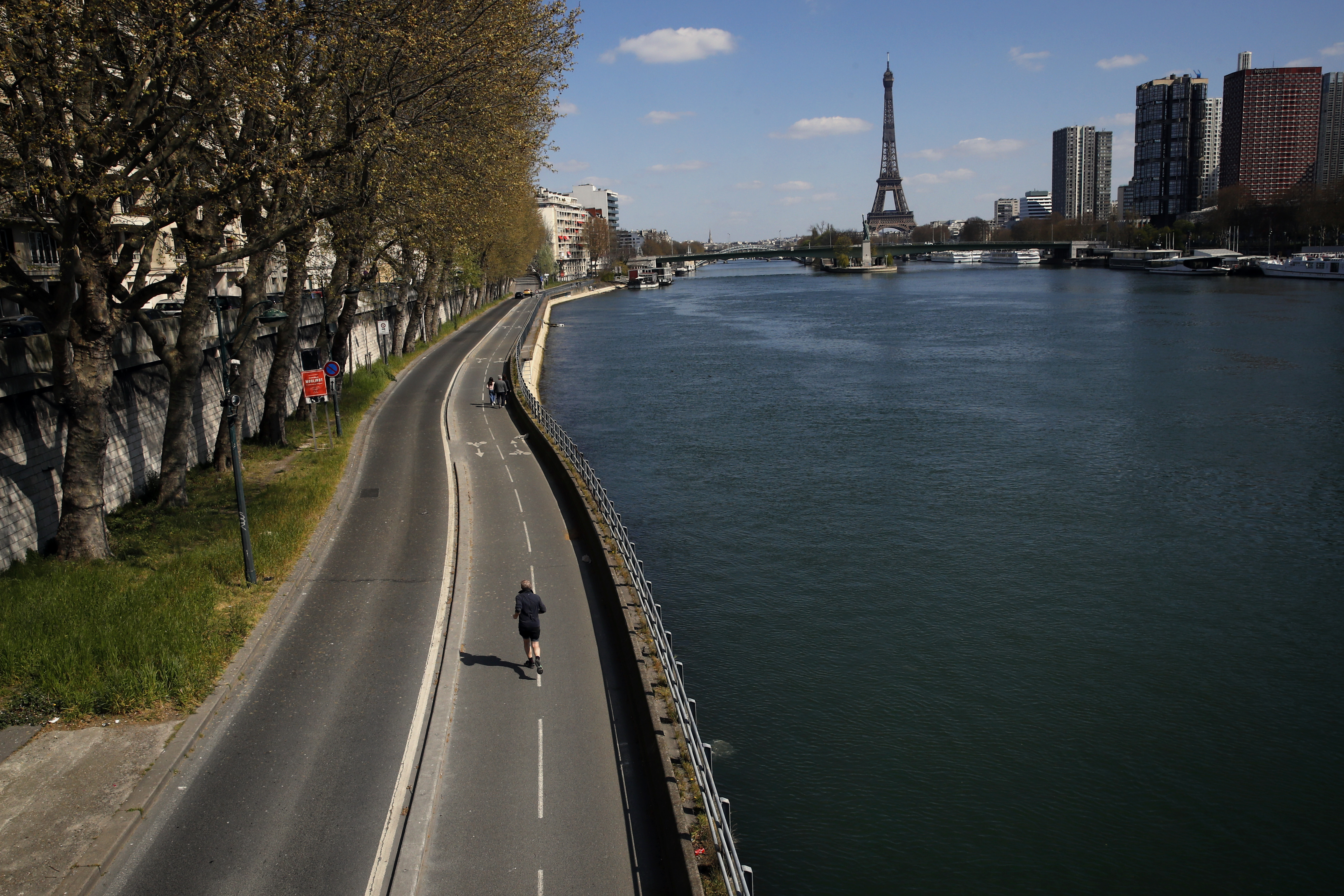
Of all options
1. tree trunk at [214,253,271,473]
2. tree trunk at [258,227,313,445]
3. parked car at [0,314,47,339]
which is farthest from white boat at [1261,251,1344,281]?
parked car at [0,314,47,339]

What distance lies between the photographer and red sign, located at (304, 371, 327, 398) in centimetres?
2931

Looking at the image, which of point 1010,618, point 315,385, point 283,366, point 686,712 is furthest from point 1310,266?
point 686,712

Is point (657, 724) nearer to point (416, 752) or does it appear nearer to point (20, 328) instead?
point (416, 752)

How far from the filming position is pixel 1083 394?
1876 inches

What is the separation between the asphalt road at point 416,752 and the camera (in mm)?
10344

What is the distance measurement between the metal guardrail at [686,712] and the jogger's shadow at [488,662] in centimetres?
214

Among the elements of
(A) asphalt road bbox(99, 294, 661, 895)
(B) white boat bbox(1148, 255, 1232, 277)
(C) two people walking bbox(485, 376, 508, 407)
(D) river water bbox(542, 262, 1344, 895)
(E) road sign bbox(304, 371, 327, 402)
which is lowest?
(D) river water bbox(542, 262, 1344, 895)

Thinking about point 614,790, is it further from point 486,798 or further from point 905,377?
point 905,377

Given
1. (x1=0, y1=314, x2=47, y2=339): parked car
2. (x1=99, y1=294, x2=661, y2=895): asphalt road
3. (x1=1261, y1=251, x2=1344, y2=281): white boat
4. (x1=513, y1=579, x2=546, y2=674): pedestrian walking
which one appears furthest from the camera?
(x1=1261, y1=251, x2=1344, y2=281): white boat

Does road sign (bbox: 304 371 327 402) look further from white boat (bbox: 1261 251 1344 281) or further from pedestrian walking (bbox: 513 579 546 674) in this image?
white boat (bbox: 1261 251 1344 281)

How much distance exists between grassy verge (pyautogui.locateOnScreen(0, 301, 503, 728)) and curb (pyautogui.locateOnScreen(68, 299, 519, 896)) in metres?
0.18

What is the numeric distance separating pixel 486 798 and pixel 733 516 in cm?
1782

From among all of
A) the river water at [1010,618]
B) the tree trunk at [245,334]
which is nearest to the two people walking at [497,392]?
the river water at [1010,618]

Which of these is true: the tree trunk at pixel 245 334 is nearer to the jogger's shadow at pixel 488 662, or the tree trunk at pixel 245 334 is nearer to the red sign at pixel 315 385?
the red sign at pixel 315 385
